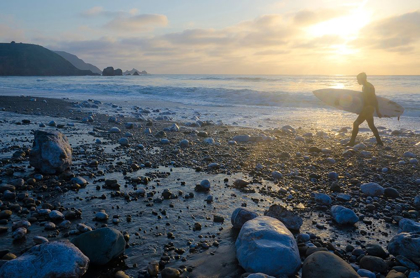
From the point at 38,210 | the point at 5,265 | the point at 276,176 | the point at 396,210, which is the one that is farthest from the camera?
the point at 276,176

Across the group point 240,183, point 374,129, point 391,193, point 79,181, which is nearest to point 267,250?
point 240,183

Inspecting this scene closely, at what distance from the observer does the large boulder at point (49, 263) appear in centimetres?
241

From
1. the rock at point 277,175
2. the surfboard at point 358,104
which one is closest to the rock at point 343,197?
the rock at point 277,175

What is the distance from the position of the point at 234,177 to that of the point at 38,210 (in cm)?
330

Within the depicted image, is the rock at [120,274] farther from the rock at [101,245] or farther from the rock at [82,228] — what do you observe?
the rock at [82,228]

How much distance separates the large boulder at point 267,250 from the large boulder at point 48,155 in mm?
3752

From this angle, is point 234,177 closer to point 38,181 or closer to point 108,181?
point 108,181

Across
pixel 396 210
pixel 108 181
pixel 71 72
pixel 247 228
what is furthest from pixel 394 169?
pixel 71 72

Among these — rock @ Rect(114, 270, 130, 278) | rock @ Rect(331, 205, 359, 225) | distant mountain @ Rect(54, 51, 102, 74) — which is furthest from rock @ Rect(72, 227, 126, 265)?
distant mountain @ Rect(54, 51, 102, 74)

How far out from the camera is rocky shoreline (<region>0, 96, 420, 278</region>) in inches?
114

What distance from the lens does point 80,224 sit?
356 centimetres

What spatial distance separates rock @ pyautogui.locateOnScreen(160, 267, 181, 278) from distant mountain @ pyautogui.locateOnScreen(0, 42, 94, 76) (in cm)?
10934

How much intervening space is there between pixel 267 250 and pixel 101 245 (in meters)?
1.57

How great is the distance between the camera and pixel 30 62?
99.6 meters
